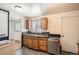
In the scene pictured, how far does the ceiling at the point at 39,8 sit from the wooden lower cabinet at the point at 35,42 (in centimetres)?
43

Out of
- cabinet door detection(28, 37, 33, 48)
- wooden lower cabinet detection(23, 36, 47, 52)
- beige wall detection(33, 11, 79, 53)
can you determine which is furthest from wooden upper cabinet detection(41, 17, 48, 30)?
cabinet door detection(28, 37, 33, 48)

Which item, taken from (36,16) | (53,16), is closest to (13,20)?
(36,16)

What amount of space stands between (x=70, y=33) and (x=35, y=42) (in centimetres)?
64

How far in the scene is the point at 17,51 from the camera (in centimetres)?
155

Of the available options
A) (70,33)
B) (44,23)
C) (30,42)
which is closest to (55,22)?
(44,23)

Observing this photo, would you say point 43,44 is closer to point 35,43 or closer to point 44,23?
point 35,43

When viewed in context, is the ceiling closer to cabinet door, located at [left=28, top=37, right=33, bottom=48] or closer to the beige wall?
the beige wall

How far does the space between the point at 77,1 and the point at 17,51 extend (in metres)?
1.30

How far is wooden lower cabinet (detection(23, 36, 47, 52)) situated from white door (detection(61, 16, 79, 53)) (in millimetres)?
329

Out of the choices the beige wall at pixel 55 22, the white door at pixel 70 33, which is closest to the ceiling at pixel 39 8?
the beige wall at pixel 55 22

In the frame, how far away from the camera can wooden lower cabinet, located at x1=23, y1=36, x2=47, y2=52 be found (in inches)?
62.7

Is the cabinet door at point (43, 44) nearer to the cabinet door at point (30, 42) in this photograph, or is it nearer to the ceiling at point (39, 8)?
the cabinet door at point (30, 42)

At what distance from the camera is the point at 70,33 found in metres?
1.56
